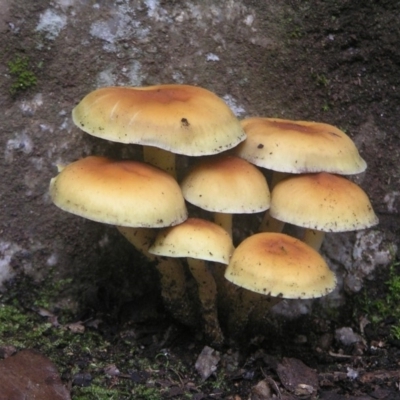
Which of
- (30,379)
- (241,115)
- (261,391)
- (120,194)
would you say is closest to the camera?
(120,194)

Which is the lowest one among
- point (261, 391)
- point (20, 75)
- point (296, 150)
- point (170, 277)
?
point (261, 391)

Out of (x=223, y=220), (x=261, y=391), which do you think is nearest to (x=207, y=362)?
(x=261, y=391)

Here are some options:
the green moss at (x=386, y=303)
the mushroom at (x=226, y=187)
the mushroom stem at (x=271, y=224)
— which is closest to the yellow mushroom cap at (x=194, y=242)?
the mushroom at (x=226, y=187)

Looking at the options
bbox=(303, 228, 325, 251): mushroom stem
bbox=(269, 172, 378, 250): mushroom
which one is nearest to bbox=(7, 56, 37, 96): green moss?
bbox=(269, 172, 378, 250): mushroom

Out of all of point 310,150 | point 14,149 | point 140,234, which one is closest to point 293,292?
point 310,150

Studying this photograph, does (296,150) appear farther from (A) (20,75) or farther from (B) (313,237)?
(A) (20,75)
